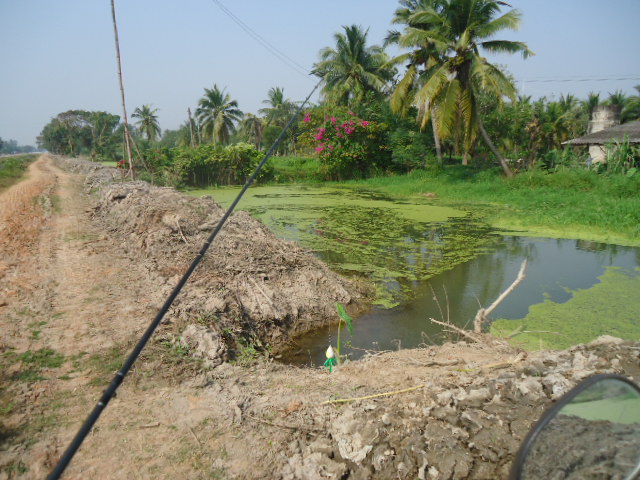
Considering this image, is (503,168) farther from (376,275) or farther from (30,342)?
(30,342)

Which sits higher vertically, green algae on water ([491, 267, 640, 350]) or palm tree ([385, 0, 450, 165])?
palm tree ([385, 0, 450, 165])

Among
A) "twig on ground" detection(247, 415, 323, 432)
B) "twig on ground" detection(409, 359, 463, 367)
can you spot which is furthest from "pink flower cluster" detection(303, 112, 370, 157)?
"twig on ground" detection(247, 415, 323, 432)

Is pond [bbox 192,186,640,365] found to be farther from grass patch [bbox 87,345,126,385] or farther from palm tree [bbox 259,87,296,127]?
palm tree [bbox 259,87,296,127]

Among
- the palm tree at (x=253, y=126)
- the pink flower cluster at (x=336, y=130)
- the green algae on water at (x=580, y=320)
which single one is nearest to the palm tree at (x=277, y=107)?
the palm tree at (x=253, y=126)

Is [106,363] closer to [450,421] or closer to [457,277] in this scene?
[450,421]

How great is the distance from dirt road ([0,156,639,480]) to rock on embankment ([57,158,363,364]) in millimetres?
297

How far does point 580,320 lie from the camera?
15.3 ft

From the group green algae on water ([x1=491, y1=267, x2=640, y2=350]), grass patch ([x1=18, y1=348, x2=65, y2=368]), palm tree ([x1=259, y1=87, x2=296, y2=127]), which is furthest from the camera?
palm tree ([x1=259, y1=87, x2=296, y2=127])

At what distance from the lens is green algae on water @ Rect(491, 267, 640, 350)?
4.21 meters

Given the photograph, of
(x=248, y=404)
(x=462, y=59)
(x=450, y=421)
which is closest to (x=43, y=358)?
(x=248, y=404)

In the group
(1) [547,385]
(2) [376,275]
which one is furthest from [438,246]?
(1) [547,385]

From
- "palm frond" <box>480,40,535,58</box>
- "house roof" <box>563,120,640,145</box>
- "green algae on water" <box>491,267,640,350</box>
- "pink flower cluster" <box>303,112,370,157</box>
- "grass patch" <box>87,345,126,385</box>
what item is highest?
"palm frond" <box>480,40,535,58</box>

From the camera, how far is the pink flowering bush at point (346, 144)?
63.2 ft

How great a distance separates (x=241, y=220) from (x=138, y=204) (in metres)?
2.54
